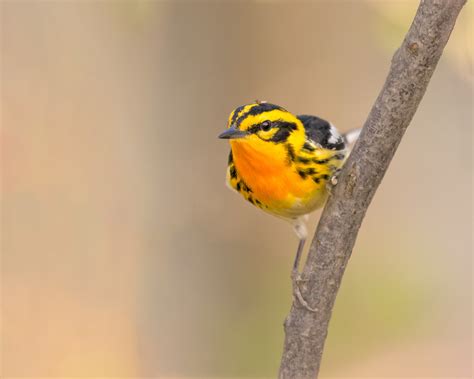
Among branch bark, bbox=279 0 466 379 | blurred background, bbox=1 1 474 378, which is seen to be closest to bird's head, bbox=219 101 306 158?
branch bark, bbox=279 0 466 379

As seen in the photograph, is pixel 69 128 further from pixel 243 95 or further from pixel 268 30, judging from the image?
pixel 268 30

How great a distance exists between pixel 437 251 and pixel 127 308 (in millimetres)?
2871

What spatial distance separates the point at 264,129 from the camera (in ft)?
9.75

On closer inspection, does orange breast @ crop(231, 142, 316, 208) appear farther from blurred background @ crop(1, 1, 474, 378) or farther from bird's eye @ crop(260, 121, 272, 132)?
blurred background @ crop(1, 1, 474, 378)

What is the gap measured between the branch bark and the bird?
265 mm

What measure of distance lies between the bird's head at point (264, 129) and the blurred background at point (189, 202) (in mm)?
1763

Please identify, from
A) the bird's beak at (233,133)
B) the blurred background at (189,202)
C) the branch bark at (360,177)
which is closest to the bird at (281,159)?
the bird's beak at (233,133)

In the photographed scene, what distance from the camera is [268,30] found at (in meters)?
5.88

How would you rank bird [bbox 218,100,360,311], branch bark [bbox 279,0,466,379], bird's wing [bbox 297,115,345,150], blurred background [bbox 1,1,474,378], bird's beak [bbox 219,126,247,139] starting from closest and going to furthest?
branch bark [bbox 279,0,466,379] → bird's beak [bbox 219,126,247,139] → bird [bbox 218,100,360,311] → bird's wing [bbox 297,115,345,150] → blurred background [bbox 1,1,474,378]

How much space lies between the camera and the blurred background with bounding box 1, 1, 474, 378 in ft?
16.8

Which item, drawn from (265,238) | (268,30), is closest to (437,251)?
(265,238)

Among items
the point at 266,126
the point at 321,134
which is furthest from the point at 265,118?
the point at 321,134

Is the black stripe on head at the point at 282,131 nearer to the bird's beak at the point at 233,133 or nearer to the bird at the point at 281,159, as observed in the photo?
the bird at the point at 281,159

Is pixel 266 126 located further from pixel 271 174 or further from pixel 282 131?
pixel 271 174
